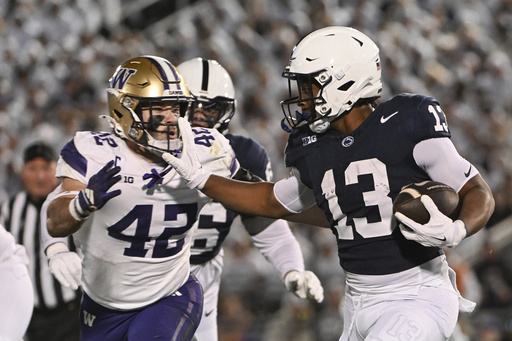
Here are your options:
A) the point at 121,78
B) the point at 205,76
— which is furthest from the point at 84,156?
the point at 205,76

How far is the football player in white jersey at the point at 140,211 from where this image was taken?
11.3ft

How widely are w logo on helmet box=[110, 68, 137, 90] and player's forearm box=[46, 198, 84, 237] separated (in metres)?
0.60

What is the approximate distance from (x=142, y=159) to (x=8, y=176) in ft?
16.0

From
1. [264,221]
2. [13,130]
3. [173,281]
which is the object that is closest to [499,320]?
[264,221]

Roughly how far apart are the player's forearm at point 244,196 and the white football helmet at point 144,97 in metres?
0.23

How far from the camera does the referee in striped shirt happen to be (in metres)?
5.08

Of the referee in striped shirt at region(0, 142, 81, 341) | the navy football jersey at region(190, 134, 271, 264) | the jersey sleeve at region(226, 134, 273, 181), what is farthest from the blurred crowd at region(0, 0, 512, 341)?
the jersey sleeve at region(226, 134, 273, 181)

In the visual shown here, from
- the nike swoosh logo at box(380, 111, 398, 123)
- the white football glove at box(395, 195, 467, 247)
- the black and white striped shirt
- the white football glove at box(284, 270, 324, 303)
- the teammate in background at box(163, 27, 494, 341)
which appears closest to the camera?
the white football glove at box(395, 195, 467, 247)

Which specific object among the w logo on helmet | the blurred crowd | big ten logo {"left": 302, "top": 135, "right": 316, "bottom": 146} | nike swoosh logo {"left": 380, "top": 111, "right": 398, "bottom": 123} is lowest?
the blurred crowd

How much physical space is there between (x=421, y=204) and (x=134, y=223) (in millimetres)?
1219

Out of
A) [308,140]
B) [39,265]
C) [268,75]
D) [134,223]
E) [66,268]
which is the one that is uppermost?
[308,140]

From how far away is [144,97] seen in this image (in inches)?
139

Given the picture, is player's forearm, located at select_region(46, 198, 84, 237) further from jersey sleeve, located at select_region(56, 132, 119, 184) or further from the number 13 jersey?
the number 13 jersey

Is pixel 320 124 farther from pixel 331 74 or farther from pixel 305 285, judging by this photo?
pixel 305 285
